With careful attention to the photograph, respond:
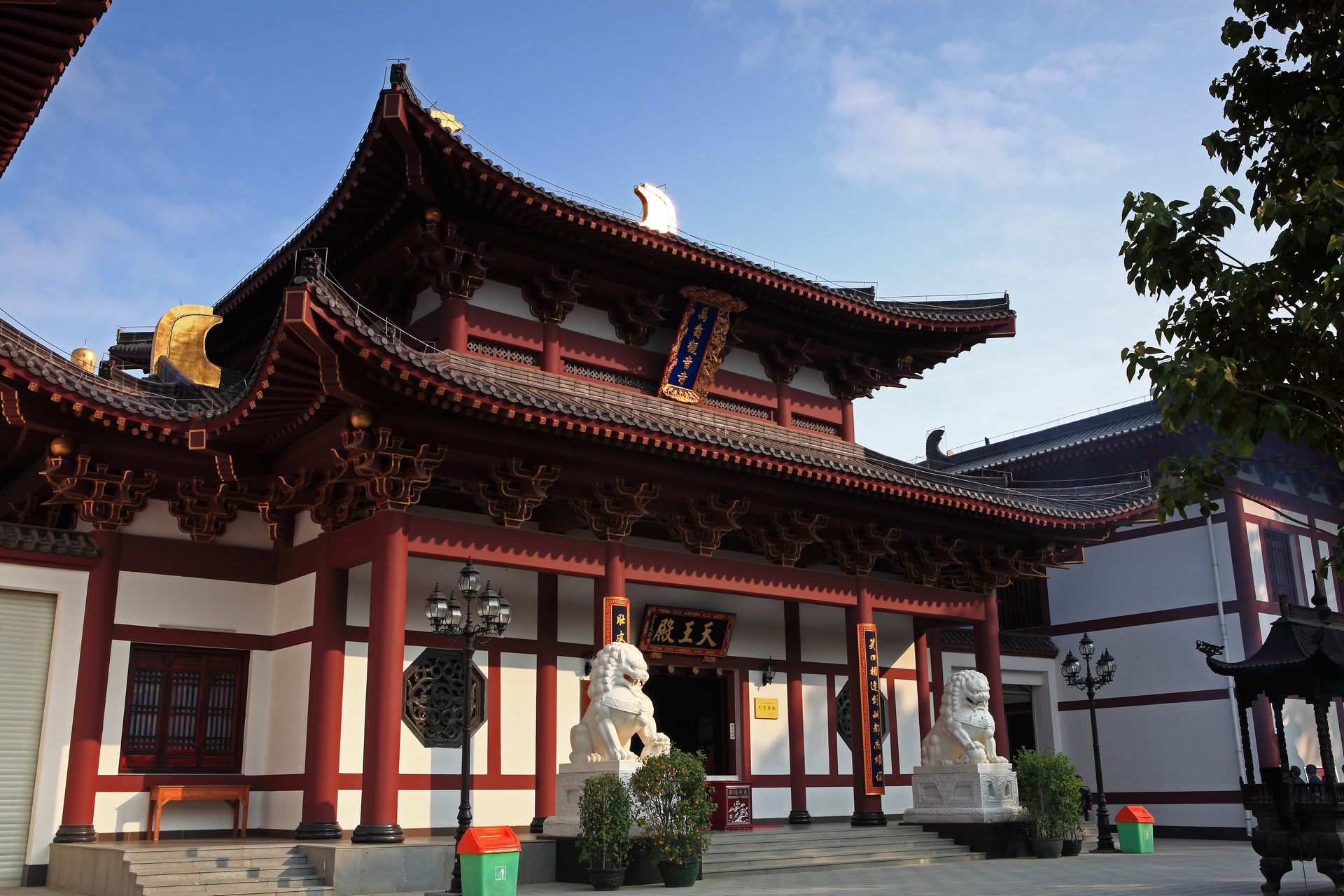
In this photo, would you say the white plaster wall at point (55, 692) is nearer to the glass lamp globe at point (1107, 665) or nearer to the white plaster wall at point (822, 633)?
the white plaster wall at point (822, 633)

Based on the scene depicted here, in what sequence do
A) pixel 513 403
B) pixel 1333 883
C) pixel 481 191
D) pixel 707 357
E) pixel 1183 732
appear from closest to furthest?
1. pixel 1333 883
2. pixel 513 403
3. pixel 481 191
4. pixel 707 357
5. pixel 1183 732

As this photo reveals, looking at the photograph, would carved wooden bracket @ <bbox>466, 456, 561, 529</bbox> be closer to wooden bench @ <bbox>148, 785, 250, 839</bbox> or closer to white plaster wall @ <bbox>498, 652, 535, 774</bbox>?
white plaster wall @ <bbox>498, 652, 535, 774</bbox>

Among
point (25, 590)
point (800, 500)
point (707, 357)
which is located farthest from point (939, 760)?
point (25, 590)

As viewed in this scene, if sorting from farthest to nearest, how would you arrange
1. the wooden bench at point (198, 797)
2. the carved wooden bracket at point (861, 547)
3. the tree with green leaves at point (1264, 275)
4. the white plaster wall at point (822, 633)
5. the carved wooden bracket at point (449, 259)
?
1. the white plaster wall at point (822, 633)
2. the carved wooden bracket at point (861, 547)
3. the carved wooden bracket at point (449, 259)
4. the wooden bench at point (198, 797)
5. the tree with green leaves at point (1264, 275)

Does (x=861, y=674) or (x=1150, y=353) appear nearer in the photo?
(x=1150, y=353)

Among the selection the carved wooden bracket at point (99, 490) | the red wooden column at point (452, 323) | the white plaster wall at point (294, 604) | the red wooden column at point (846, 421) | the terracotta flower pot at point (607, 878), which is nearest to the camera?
the terracotta flower pot at point (607, 878)

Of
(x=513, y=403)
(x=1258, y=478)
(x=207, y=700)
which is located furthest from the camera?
(x=1258, y=478)

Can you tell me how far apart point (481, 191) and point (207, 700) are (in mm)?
7770

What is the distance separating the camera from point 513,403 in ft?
41.1

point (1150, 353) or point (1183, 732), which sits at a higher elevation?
point (1150, 353)

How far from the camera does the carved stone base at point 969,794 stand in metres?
16.1

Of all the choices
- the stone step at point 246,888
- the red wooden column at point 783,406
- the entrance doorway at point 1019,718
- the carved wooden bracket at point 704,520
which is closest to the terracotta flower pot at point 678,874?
the stone step at point 246,888

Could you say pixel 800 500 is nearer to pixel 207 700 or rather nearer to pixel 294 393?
pixel 294 393

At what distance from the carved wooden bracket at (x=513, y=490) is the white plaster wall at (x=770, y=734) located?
223 inches
